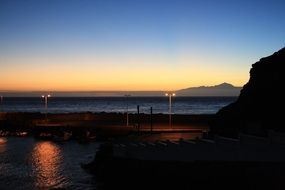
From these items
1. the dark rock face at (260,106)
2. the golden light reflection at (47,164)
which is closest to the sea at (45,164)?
the golden light reflection at (47,164)

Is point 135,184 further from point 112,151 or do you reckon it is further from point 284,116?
point 284,116

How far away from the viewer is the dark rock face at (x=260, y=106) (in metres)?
26.2

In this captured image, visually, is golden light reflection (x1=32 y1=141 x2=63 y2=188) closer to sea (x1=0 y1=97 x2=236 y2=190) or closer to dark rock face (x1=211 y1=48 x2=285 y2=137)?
sea (x1=0 y1=97 x2=236 y2=190)

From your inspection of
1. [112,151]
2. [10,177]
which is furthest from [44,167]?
[112,151]

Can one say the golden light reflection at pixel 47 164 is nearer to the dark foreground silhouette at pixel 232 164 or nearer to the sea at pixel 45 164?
the sea at pixel 45 164

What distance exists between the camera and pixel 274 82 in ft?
94.5

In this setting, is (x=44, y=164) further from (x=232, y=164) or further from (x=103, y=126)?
(x=103, y=126)

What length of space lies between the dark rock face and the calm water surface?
10.4m

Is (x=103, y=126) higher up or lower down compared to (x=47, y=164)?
higher up

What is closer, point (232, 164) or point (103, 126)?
point (232, 164)

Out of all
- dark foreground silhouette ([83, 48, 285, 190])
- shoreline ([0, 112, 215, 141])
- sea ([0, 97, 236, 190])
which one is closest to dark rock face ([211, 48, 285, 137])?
dark foreground silhouette ([83, 48, 285, 190])

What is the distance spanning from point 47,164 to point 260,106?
21221mm

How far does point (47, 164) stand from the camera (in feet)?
135

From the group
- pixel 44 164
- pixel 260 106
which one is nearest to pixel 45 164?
pixel 44 164
